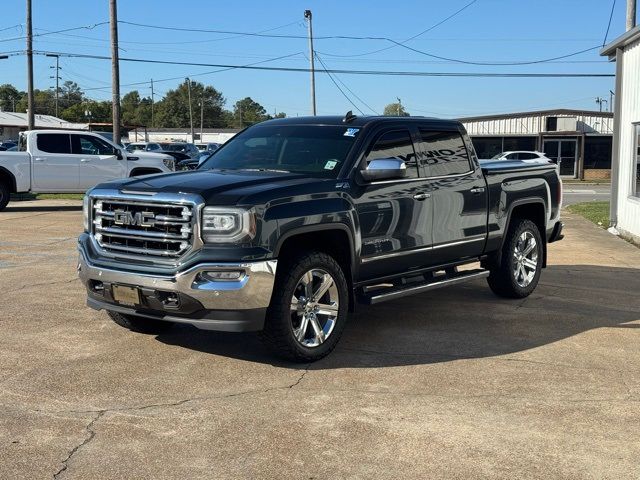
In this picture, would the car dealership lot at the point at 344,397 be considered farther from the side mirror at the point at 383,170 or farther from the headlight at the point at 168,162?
the headlight at the point at 168,162

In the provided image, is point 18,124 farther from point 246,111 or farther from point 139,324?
point 246,111

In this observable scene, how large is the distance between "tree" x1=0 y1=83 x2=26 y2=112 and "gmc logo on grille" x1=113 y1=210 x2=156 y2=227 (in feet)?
532

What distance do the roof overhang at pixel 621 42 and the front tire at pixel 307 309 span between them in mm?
10712

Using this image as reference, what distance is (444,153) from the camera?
24.5ft

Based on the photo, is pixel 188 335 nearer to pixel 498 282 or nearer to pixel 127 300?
pixel 127 300

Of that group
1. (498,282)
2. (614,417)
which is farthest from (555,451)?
(498,282)

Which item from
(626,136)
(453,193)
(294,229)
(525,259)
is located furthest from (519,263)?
(626,136)

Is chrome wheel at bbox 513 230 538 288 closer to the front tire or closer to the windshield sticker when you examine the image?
the windshield sticker

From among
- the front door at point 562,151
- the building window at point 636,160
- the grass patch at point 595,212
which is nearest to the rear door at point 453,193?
the building window at point 636,160

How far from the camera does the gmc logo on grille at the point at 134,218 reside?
5617 millimetres

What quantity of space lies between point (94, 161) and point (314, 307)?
15310 millimetres

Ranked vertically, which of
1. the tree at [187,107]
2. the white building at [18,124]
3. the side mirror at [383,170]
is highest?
the tree at [187,107]

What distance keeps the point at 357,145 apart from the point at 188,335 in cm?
224

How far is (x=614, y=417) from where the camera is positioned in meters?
4.77
